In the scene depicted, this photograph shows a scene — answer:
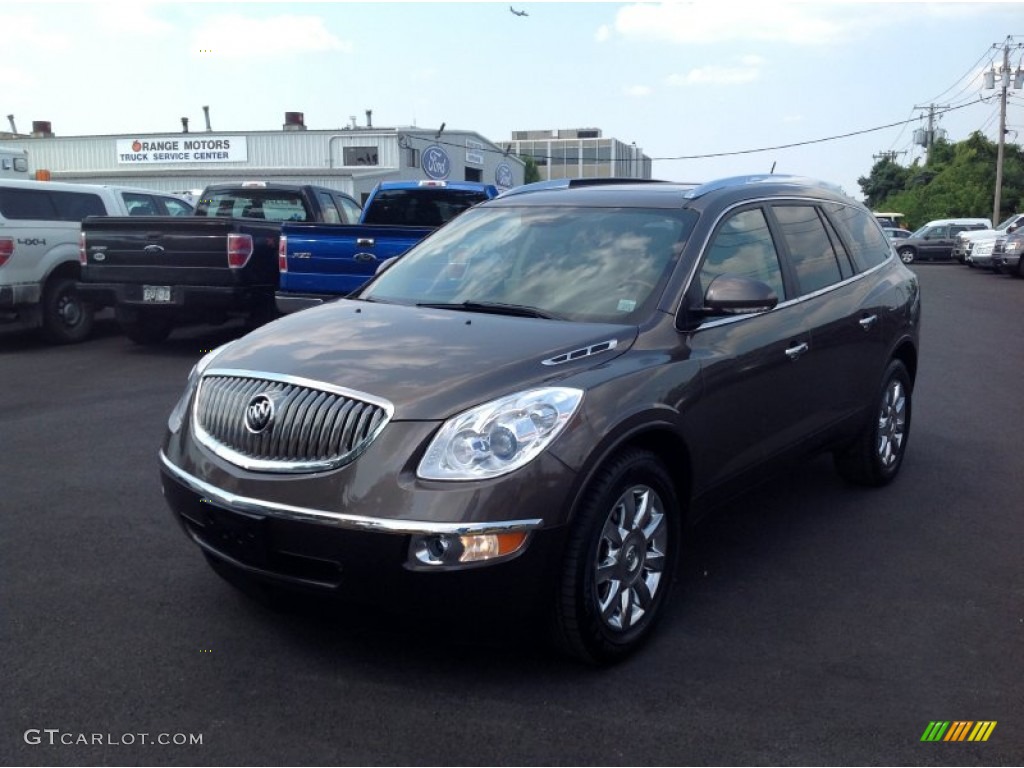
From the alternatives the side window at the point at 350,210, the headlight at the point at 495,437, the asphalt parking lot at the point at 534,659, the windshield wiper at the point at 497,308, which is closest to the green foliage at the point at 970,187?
the side window at the point at 350,210

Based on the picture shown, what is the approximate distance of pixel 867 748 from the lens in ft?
10.5

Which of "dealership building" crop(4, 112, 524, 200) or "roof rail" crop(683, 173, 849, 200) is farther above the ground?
"dealership building" crop(4, 112, 524, 200)

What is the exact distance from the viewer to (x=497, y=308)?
4.39 meters

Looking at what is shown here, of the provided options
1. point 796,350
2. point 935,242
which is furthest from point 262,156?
point 796,350

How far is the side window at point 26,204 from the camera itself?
11164 millimetres

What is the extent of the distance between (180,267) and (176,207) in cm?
475

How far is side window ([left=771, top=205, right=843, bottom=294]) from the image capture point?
519cm

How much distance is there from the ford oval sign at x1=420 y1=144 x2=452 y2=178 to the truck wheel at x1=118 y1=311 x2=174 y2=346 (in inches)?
1326

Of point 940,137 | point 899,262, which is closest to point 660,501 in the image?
point 899,262

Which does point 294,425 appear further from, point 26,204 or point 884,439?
point 26,204

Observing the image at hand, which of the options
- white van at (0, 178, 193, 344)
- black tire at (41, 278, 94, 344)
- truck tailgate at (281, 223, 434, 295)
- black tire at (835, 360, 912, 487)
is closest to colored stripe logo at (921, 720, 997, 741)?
black tire at (835, 360, 912, 487)

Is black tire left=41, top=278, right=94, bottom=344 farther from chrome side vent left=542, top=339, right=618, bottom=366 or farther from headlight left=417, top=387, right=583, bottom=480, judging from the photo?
headlight left=417, top=387, right=583, bottom=480

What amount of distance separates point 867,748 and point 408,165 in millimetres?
42133

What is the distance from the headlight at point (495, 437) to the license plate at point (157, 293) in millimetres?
7905
